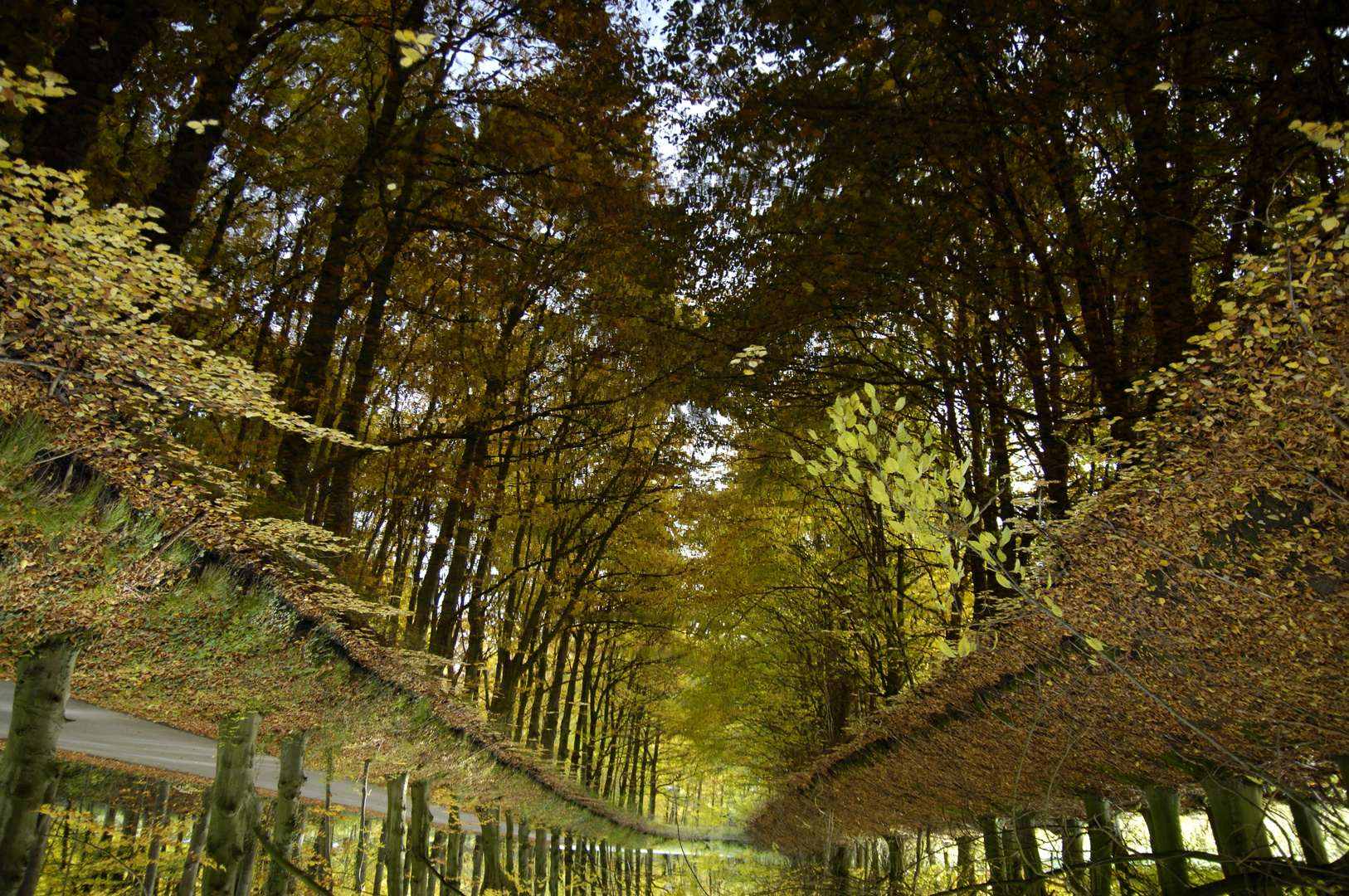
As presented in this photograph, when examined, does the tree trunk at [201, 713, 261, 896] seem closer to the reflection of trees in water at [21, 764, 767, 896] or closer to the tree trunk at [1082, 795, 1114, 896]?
the reflection of trees in water at [21, 764, 767, 896]

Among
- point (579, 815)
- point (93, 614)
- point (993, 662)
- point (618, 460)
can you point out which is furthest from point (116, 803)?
point (993, 662)

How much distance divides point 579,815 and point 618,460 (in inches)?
427

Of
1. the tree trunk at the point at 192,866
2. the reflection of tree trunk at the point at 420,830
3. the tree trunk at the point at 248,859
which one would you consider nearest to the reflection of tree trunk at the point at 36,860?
the tree trunk at the point at 248,859

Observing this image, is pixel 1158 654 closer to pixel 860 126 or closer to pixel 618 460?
pixel 860 126

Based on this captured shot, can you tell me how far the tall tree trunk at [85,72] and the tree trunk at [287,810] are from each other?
21.9ft

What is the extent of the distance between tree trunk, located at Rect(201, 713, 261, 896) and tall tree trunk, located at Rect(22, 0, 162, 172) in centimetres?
552

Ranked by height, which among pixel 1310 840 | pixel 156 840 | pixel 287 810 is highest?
pixel 1310 840

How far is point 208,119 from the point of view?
588 cm

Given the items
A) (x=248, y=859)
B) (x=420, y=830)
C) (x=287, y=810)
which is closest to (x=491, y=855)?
(x=420, y=830)

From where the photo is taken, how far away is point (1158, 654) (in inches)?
178

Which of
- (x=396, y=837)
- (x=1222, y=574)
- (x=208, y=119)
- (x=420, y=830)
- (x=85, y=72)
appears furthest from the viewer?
(x=420, y=830)

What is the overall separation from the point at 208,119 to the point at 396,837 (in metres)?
9.04

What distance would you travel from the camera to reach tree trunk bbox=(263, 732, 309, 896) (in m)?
8.33

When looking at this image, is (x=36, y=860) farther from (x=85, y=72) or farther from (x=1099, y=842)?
(x=1099, y=842)
